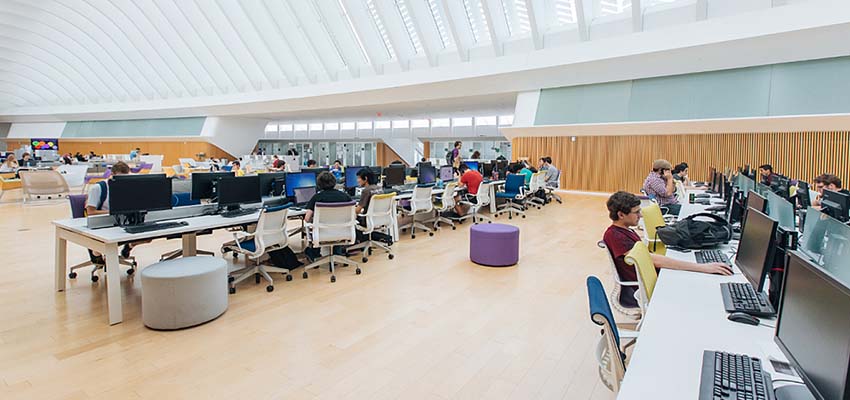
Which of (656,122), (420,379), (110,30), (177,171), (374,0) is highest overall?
(110,30)

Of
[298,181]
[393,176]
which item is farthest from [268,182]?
[393,176]

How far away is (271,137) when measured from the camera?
92.7 feet

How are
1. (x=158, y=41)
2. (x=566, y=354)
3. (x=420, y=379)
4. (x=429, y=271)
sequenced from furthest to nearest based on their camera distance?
(x=158, y=41) → (x=429, y=271) → (x=566, y=354) → (x=420, y=379)

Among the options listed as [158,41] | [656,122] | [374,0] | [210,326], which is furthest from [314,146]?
[210,326]

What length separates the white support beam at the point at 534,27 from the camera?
1183 centimetres

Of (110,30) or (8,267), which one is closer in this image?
(8,267)

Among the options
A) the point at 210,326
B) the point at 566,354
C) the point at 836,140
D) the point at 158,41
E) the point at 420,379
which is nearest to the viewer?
the point at 420,379

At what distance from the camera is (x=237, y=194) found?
5.13m

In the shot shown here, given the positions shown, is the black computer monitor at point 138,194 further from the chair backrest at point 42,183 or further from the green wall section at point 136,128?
the green wall section at point 136,128

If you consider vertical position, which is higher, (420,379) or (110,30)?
(110,30)

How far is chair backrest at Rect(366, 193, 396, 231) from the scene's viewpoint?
5766 mm

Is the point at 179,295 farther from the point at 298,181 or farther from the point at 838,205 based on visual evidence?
the point at 838,205

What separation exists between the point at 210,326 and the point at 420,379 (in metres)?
1.96

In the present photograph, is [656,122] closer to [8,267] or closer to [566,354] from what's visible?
[566,354]
